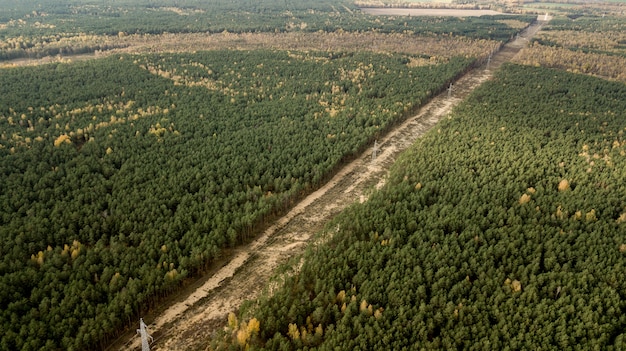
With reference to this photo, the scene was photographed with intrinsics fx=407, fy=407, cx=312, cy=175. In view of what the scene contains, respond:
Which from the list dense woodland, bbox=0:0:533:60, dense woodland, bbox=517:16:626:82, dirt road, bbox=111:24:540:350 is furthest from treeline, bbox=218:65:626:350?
dense woodland, bbox=0:0:533:60

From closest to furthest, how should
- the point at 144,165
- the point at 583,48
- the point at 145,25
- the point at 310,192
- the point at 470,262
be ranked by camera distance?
1. the point at 470,262
2. the point at 310,192
3. the point at 144,165
4. the point at 583,48
5. the point at 145,25

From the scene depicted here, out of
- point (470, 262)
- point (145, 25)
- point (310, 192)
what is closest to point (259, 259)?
point (310, 192)

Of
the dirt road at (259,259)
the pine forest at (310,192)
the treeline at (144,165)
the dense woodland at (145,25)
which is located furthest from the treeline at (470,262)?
the dense woodland at (145,25)

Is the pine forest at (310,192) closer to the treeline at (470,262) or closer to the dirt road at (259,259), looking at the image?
the treeline at (470,262)

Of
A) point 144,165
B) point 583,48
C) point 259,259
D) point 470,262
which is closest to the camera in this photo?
point 470,262

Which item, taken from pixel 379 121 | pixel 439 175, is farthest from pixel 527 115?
pixel 439 175

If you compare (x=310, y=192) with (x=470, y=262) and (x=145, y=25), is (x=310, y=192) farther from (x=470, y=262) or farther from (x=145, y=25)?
(x=145, y=25)
